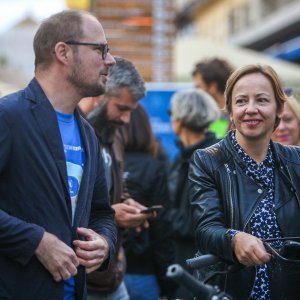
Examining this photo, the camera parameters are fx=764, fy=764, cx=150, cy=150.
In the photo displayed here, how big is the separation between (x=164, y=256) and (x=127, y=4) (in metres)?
8.20

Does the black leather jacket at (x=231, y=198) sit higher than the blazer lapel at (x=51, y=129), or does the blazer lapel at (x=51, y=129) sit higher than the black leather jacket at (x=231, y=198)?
the blazer lapel at (x=51, y=129)

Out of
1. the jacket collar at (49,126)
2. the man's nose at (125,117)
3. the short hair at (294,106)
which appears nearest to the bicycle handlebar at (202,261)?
the jacket collar at (49,126)

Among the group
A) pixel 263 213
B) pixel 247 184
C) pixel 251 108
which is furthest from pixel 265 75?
pixel 263 213

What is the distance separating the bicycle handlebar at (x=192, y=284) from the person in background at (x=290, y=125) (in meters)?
2.87

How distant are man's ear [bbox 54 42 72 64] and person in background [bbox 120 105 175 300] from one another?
7.24 feet

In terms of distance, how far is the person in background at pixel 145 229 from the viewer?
18.8 ft

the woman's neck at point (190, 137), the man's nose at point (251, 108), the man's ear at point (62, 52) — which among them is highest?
the man's ear at point (62, 52)

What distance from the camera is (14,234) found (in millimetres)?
3154

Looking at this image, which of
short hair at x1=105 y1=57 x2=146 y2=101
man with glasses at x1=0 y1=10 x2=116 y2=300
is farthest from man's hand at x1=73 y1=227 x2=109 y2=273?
short hair at x1=105 y1=57 x2=146 y2=101

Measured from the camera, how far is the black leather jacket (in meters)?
3.40

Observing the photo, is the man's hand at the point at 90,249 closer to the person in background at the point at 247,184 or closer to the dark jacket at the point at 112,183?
the person in background at the point at 247,184

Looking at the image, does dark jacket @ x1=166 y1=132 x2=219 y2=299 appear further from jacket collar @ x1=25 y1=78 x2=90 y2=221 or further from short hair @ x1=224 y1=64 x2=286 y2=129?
jacket collar @ x1=25 y1=78 x2=90 y2=221

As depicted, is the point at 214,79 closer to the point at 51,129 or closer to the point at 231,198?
the point at 231,198

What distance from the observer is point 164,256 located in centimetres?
584
